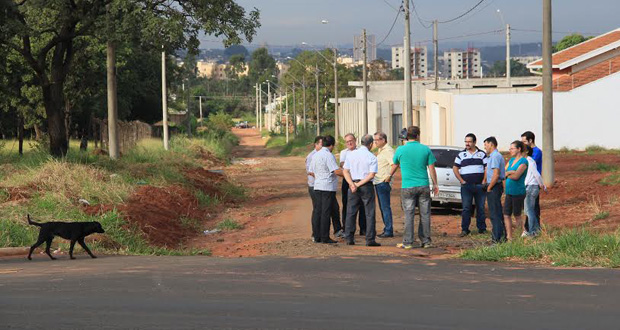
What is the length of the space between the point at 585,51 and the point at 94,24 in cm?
3424

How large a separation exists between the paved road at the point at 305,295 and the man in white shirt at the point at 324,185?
262cm

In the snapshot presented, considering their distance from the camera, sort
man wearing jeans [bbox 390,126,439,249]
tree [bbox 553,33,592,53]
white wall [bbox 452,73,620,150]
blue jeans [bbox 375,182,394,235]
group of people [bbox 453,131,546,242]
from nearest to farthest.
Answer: man wearing jeans [bbox 390,126,439,249] < group of people [bbox 453,131,546,242] < blue jeans [bbox 375,182,394,235] < white wall [bbox 452,73,620,150] < tree [bbox 553,33,592,53]

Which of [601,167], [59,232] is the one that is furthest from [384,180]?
[601,167]

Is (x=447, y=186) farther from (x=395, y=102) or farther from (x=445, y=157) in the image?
(x=395, y=102)

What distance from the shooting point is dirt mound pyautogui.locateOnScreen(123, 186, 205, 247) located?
18.3m

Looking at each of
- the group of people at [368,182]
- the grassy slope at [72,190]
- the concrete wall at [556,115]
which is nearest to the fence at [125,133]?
the grassy slope at [72,190]

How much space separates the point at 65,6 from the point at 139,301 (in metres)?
19.4

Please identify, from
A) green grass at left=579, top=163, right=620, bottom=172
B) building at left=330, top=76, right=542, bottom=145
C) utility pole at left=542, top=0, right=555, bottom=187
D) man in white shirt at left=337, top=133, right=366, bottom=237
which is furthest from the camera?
building at left=330, top=76, right=542, bottom=145

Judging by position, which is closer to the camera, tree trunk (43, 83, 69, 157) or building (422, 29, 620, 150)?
tree trunk (43, 83, 69, 157)

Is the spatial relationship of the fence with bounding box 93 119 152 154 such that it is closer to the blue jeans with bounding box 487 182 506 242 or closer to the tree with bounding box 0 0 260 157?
the tree with bounding box 0 0 260 157

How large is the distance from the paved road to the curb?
4.23 feet

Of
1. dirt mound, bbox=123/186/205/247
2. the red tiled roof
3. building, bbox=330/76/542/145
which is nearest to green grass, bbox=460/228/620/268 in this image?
dirt mound, bbox=123/186/205/247

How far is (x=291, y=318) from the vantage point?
862 centimetres

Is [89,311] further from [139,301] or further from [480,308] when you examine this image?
[480,308]
